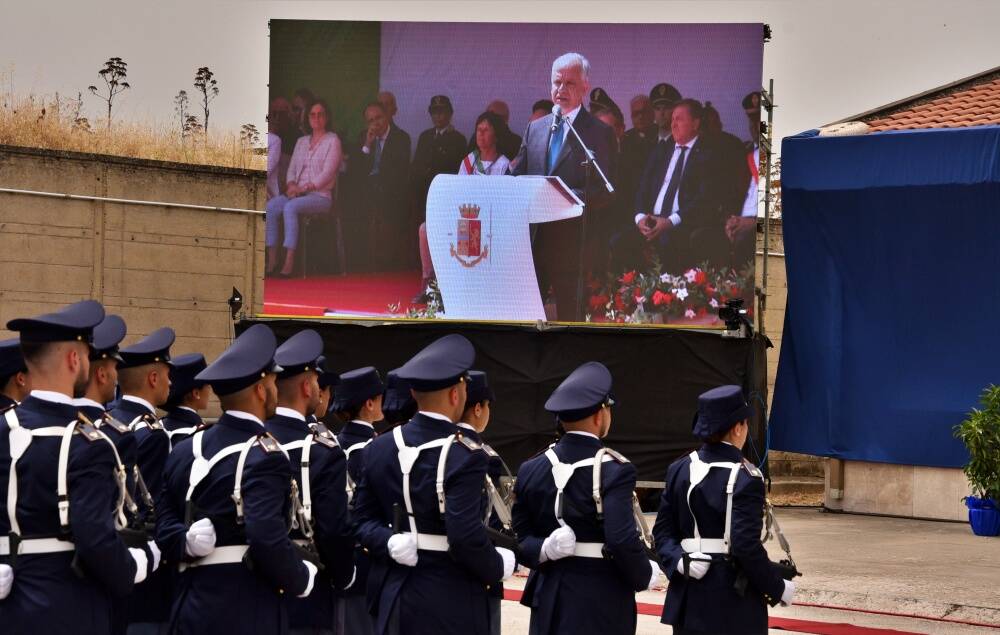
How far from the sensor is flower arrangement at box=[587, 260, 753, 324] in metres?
16.6

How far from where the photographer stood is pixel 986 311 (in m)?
16.0

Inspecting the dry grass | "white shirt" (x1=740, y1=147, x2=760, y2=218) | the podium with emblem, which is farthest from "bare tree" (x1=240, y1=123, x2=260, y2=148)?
"white shirt" (x1=740, y1=147, x2=760, y2=218)

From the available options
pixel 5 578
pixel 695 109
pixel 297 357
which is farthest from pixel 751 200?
pixel 5 578

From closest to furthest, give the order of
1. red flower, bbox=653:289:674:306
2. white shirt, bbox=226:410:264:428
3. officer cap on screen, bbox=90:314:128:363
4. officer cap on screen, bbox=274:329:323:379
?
white shirt, bbox=226:410:264:428
officer cap on screen, bbox=274:329:323:379
officer cap on screen, bbox=90:314:128:363
red flower, bbox=653:289:674:306

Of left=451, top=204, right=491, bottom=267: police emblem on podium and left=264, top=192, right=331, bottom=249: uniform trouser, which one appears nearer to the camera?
left=451, top=204, right=491, bottom=267: police emblem on podium

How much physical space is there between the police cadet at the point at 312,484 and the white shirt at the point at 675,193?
11179 mm

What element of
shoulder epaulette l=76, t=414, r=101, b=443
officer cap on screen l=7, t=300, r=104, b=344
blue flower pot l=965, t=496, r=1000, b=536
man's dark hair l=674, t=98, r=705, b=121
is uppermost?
man's dark hair l=674, t=98, r=705, b=121

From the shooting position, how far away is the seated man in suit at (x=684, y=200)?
16672mm

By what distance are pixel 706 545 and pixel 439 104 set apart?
12.2 meters

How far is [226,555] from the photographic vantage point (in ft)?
16.2

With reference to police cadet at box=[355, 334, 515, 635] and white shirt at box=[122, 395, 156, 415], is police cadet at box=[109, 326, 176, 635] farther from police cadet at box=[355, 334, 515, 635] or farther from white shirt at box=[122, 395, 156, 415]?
police cadet at box=[355, 334, 515, 635]

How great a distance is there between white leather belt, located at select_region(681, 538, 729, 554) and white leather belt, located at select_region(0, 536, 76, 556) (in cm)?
272

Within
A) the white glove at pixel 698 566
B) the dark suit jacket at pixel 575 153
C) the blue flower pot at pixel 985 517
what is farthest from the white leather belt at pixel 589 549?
A: the dark suit jacket at pixel 575 153

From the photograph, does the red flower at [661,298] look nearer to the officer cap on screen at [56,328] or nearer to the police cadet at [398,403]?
the police cadet at [398,403]
